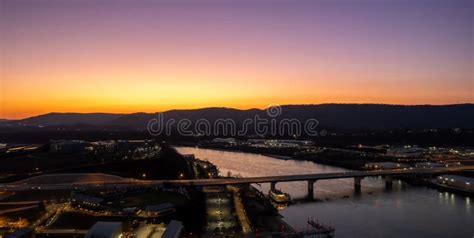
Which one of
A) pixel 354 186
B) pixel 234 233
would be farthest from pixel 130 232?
pixel 354 186

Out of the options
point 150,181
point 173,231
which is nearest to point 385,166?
point 150,181

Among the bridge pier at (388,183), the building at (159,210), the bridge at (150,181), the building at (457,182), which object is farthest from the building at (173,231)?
the building at (457,182)

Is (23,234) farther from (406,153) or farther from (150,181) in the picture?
(406,153)

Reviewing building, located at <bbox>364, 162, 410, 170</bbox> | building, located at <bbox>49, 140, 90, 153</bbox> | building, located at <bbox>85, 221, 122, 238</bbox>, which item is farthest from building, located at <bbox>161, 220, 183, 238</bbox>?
building, located at <bbox>49, 140, 90, 153</bbox>

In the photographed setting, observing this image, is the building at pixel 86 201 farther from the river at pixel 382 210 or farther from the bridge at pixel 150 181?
the river at pixel 382 210

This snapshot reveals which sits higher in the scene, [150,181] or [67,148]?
[67,148]

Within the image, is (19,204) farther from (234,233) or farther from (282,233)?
(282,233)
